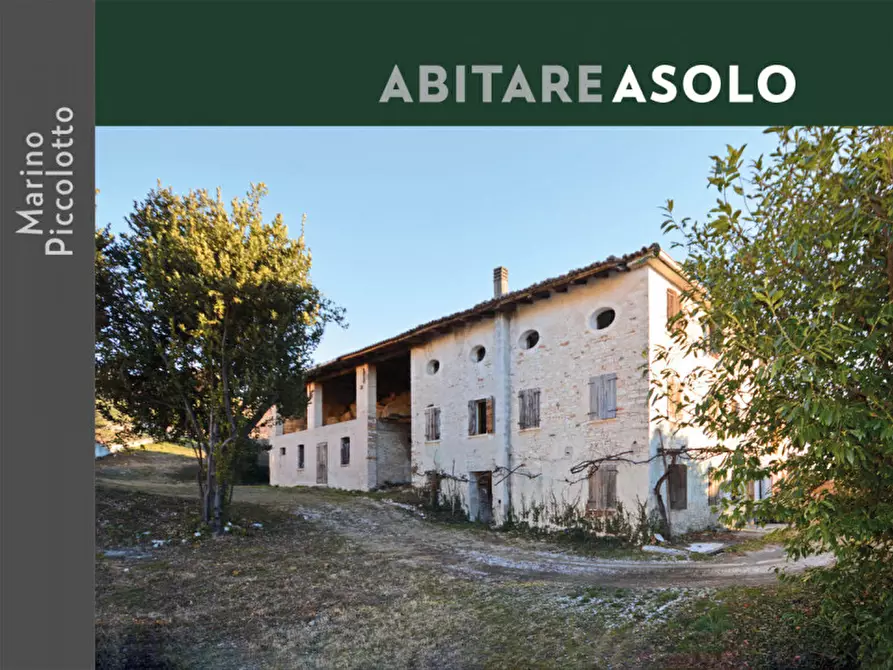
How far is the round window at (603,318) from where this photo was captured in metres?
15.9

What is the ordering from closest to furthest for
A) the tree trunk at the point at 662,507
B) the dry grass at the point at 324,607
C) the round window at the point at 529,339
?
1. the dry grass at the point at 324,607
2. the tree trunk at the point at 662,507
3. the round window at the point at 529,339

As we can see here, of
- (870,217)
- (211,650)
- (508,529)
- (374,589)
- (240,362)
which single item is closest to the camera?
(870,217)

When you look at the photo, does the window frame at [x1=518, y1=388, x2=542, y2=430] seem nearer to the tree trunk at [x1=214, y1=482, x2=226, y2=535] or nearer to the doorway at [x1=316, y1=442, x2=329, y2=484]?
the tree trunk at [x1=214, y1=482, x2=226, y2=535]

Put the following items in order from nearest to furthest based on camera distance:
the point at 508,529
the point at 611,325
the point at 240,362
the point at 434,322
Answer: the point at 240,362 < the point at 611,325 < the point at 508,529 < the point at 434,322

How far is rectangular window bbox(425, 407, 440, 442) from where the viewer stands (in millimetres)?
20219

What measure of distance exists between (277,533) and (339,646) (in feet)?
26.1

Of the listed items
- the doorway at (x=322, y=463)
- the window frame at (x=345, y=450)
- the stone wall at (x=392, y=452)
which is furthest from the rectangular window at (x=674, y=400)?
the doorway at (x=322, y=463)

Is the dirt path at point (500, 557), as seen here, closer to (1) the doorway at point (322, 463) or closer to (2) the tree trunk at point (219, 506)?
(2) the tree trunk at point (219, 506)

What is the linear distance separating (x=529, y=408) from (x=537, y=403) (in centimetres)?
33

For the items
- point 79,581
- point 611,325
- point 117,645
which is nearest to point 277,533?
point 117,645

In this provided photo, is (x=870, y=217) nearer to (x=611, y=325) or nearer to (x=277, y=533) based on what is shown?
(x=611, y=325)

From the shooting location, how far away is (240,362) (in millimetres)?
14180

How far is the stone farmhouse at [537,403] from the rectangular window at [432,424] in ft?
0.15

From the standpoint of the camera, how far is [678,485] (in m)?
15.0
